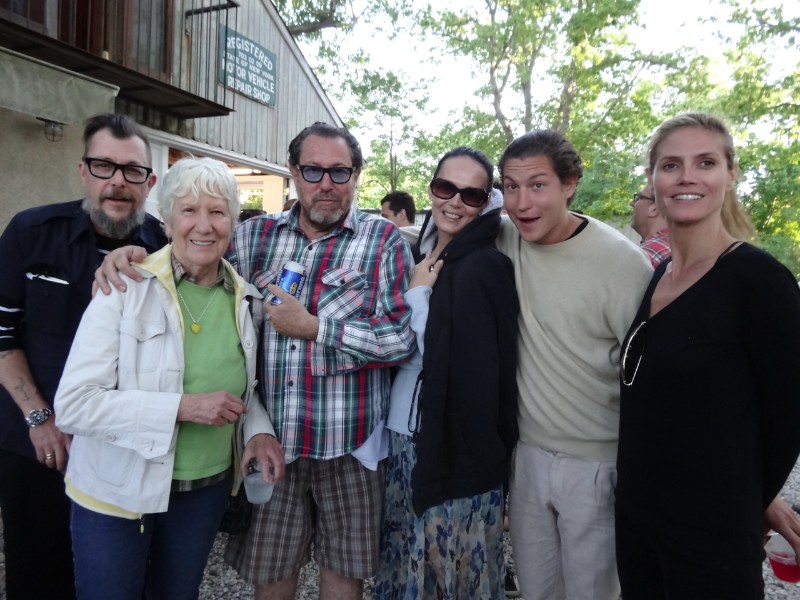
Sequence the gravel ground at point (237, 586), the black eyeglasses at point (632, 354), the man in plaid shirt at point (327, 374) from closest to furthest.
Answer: the black eyeglasses at point (632, 354), the man in plaid shirt at point (327, 374), the gravel ground at point (237, 586)

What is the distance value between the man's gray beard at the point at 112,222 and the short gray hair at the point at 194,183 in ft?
1.20

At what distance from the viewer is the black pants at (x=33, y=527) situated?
218 centimetres

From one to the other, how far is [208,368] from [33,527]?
3.73ft

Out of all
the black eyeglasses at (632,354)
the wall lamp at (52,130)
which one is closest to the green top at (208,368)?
the black eyeglasses at (632,354)

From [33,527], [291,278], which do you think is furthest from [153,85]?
[33,527]

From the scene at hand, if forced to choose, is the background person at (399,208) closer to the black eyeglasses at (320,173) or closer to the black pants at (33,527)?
the black eyeglasses at (320,173)

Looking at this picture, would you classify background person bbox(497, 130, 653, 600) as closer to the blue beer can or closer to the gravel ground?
the blue beer can

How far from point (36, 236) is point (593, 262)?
226 centimetres

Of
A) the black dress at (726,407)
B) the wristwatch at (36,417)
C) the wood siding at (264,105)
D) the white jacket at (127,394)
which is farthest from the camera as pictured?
the wood siding at (264,105)

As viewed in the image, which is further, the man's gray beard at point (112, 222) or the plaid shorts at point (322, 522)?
the plaid shorts at point (322, 522)

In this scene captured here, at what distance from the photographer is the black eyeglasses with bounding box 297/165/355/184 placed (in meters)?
2.36

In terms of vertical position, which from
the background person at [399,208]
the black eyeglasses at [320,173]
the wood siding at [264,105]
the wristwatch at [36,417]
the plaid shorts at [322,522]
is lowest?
the plaid shorts at [322,522]

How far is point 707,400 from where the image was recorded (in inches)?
64.3

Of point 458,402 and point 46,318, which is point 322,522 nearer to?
point 458,402
